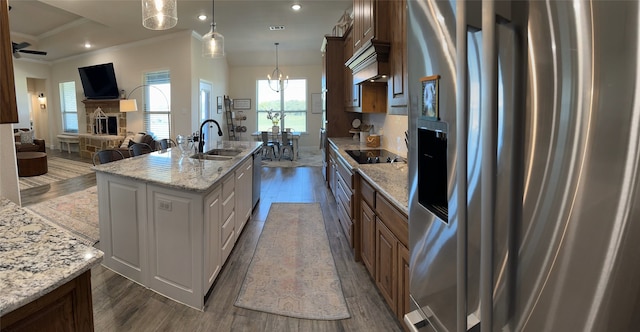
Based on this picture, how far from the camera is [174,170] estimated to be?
269cm

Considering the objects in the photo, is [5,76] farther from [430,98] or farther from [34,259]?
[430,98]

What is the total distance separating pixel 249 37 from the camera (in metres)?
8.84

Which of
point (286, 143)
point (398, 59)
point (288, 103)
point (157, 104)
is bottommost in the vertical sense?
point (286, 143)

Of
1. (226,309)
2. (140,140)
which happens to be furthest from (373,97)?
(140,140)

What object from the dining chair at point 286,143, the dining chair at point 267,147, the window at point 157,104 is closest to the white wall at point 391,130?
the dining chair at point 286,143

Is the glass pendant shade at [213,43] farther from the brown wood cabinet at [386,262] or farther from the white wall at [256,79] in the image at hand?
the white wall at [256,79]

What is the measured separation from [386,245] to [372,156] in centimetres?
156

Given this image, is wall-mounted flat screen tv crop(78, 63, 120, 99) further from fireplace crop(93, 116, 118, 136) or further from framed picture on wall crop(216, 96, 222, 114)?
framed picture on wall crop(216, 96, 222, 114)

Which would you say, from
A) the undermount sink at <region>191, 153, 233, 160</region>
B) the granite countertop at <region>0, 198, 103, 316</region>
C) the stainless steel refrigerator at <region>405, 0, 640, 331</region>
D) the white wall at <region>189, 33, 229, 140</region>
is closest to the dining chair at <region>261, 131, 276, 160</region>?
the white wall at <region>189, 33, 229, 140</region>

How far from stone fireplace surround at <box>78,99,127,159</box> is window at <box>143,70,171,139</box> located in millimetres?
951

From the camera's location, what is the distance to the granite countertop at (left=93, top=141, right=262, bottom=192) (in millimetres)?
2268

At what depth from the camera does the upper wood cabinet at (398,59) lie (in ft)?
8.18

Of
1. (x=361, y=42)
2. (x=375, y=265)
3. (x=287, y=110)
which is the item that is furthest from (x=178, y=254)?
(x=287, y=110)

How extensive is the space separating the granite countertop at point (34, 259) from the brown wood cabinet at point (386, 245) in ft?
4.41
